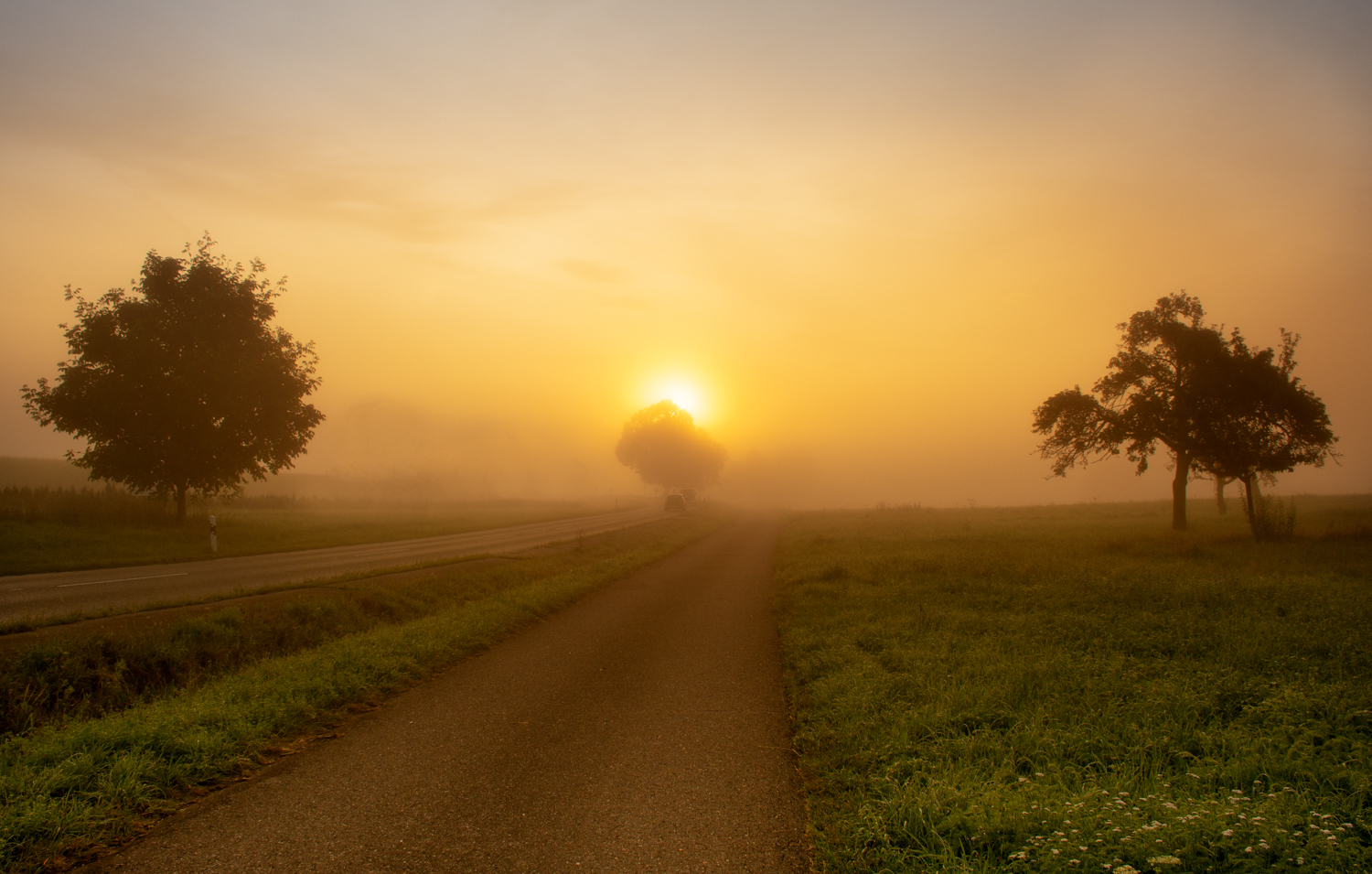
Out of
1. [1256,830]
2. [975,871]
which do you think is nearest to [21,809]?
[975,871]

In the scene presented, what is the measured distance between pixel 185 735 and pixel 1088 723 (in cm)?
825

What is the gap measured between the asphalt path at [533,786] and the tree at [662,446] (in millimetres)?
73900

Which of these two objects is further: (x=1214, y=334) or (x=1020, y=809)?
(x=1214, y=334)

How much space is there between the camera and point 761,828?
443cm

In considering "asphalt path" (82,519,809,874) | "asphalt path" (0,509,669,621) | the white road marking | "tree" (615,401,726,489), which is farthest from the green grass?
"tree" (615,401,726,489)

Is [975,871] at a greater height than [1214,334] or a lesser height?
lesser

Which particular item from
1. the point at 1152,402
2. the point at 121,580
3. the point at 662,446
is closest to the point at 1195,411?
the point at 1152,402

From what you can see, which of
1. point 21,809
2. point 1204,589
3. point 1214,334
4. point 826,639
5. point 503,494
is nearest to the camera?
point 21,809

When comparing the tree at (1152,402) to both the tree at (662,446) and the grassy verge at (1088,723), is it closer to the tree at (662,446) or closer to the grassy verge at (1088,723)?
the grassy verge at (1088,723)

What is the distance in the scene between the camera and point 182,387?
25.4 metres

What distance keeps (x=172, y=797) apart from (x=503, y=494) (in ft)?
316

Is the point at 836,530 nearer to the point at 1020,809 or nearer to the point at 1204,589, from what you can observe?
the point at 1204,589

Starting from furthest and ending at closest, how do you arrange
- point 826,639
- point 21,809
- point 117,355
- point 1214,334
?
point 1214,334 → point 117,355 → point 826,639 → point 21,809

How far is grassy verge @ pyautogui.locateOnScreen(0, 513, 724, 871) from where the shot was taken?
4242 mm
